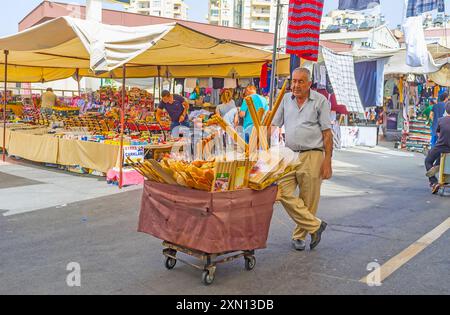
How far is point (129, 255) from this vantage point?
492 centimetres

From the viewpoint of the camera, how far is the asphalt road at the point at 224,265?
13.5ft

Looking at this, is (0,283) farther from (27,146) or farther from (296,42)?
(27,146)

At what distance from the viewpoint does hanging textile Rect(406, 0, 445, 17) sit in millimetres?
13742

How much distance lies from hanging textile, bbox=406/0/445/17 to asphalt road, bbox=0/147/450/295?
729 cm

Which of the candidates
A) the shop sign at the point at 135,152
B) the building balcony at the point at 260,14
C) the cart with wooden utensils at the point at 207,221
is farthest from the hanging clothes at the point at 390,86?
the building balcony at the point at 260,14

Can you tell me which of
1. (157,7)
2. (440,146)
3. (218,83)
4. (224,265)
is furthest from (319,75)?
(157,7)

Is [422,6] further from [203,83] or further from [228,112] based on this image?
[203,83]

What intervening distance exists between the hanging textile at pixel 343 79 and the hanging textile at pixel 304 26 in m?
2.41

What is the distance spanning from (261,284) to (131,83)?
19.6m

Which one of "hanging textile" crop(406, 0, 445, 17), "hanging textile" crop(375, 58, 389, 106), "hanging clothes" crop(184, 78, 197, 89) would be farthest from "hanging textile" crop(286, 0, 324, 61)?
"hanging clothes" crop(184, 78, 197, 89)

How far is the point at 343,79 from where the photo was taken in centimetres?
1127

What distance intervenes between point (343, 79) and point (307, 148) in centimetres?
678

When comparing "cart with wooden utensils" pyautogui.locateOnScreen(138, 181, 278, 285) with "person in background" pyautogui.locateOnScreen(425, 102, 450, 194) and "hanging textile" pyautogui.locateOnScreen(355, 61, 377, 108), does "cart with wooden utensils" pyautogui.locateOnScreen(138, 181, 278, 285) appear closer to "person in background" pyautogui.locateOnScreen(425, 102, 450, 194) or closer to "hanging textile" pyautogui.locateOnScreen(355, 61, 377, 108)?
"person in background" pyautogui.locateOnScreen(425, 102, 450, 194)

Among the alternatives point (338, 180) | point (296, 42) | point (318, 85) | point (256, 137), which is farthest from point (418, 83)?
point (256, 137)
